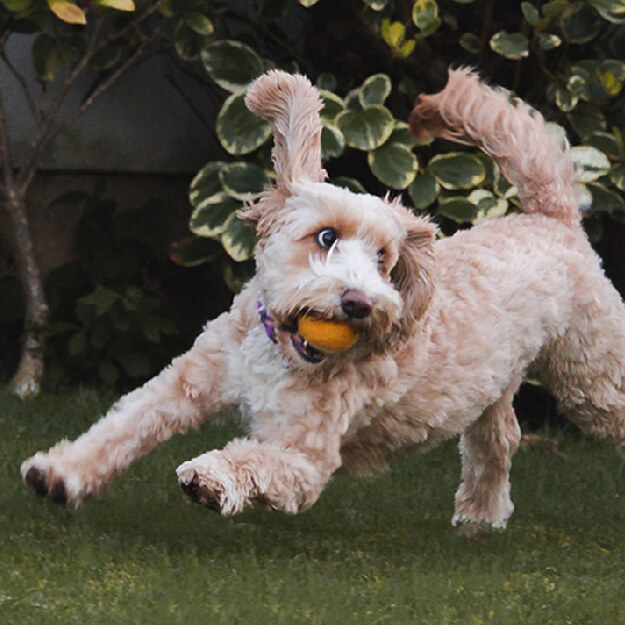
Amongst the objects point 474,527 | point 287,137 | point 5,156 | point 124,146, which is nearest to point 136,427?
point 287,137

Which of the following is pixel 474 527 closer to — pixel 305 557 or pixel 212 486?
pixel 305 557

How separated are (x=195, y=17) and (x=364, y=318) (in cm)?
283

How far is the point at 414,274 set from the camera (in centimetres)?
354

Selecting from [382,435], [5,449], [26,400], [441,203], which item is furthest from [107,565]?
[441,203]

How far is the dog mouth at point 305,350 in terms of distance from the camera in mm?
3383

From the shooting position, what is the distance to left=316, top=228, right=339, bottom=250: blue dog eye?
11.1ft

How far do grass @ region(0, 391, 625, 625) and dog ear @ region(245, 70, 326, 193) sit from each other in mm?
1101

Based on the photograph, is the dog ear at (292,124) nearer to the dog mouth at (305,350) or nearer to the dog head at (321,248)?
the dog head at (321,248)

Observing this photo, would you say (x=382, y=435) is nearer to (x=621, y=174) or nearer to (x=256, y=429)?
(x=256, y=429)

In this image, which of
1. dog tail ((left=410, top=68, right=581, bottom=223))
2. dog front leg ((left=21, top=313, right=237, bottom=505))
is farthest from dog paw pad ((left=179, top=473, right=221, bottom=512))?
dog tail ((left=410, top=68, right=581, bottom=223))

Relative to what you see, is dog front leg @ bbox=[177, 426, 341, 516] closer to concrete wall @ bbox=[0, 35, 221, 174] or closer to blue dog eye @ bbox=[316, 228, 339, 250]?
blue dog eye @ bbox=[316, 228, 339, 250]

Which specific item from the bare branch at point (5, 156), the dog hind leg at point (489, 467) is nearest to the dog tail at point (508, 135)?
the dog hind leg at point (489, 467)

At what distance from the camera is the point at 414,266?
3.54 metres

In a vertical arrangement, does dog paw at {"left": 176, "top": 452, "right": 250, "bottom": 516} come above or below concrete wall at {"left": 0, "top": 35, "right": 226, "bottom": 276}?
above
